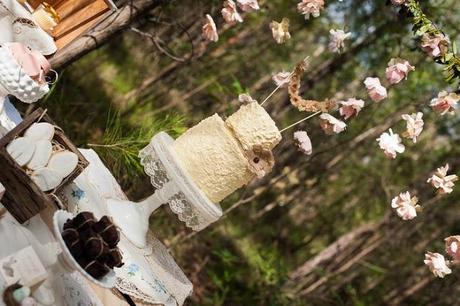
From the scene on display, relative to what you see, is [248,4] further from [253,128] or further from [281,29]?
[253,128]

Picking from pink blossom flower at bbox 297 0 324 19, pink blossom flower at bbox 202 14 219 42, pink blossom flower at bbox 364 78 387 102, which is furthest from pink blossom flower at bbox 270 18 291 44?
pink blossom flower at bbox 364 78 387 102

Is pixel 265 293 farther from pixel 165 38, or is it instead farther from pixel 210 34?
pixel 210 34

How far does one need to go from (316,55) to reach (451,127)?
1.04 meters

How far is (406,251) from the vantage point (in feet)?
16.5

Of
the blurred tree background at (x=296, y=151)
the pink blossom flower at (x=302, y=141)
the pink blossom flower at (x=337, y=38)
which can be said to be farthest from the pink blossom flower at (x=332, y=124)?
the blurred tree background at (x=296, y=151)

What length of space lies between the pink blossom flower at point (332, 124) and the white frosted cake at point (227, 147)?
1.14 ft

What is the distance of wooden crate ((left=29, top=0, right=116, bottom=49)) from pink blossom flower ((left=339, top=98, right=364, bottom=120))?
32.4 inches

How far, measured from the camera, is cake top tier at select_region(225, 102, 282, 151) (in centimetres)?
189

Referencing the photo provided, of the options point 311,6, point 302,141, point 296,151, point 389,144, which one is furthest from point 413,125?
point 296,151

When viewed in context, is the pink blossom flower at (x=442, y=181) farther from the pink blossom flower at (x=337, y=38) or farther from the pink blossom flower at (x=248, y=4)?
the pink blossom flower at (x=248, y=4)

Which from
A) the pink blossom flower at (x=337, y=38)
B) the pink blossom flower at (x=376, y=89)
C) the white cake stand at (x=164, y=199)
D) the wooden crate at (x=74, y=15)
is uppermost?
the wooden crate at (x=74, y=15)

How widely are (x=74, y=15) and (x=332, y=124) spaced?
923 mm

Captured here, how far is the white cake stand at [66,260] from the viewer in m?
1.51

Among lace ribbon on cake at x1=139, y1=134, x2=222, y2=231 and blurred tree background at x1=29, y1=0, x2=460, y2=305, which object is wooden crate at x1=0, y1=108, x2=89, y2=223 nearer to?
lace ribbon on cake at x1=139, y1=134, x2=222, y2=231
